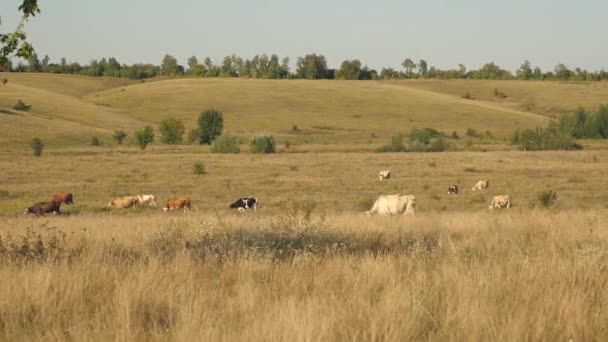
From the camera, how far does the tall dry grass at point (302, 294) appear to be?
4855mm

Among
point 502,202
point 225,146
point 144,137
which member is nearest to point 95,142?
point 144,137

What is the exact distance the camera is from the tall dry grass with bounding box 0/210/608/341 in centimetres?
486

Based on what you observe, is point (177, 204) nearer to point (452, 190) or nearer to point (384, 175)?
point (452, 190)

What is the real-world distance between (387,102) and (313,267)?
135m

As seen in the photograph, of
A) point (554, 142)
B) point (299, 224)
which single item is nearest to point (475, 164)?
point (554, 142)

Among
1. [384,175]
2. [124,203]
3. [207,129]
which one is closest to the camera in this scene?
[124,203]

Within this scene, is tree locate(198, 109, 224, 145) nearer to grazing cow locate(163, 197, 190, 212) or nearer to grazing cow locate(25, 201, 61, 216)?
grazing cow locate(163, 197, 190, 212)

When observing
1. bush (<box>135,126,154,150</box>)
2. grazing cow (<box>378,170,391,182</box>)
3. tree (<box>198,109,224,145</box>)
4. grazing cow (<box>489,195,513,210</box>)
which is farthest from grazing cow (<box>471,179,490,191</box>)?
tree (<box>198,109,224,145</box>)

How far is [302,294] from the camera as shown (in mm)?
5992

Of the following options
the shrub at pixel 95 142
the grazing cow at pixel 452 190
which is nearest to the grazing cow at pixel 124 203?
the grazing cow at pixel 452 190

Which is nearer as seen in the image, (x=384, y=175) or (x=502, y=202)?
(x=502, y=202)

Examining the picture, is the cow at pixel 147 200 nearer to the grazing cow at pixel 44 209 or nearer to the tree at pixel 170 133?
the grazing cow at pixel 44 209

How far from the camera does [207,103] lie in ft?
438

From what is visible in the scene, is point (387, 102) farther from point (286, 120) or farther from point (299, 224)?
point (299, 224)
